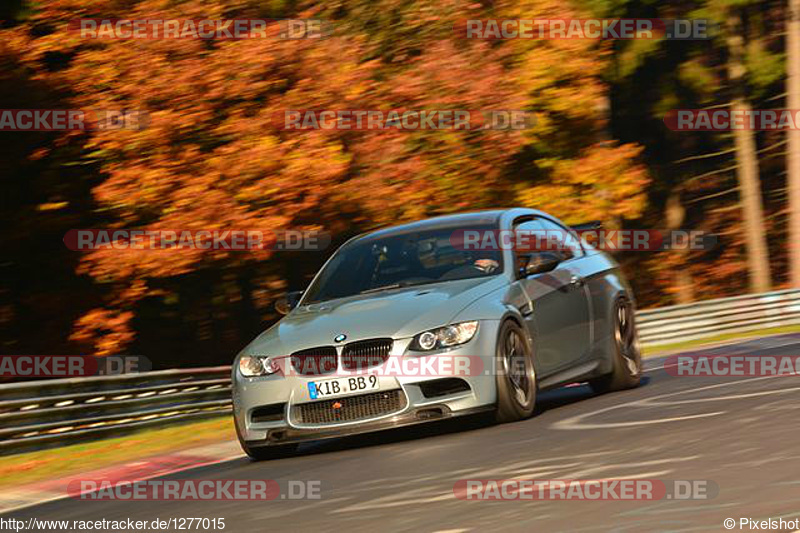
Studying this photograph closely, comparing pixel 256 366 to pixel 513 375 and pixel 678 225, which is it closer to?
pixel 513 375

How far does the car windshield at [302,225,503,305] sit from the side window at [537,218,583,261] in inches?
43.0

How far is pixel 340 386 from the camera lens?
987 centimetres

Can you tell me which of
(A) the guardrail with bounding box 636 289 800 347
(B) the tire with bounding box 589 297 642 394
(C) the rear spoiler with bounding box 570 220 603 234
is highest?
(C) the rear spoiler with bounding box 570 220 603 234

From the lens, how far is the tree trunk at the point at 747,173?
132ft

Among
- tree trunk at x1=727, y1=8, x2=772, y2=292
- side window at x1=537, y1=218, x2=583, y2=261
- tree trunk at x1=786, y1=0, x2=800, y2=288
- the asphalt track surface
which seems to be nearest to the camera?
the asphalt track surface

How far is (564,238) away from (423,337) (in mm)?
3068

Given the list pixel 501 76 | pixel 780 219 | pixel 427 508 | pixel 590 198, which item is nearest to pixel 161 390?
pixel 427 508

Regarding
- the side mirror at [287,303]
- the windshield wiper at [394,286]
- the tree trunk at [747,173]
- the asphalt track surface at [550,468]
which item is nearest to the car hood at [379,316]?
the windshield wiper at [394,286]

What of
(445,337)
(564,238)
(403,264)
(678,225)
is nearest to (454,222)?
(403,264)

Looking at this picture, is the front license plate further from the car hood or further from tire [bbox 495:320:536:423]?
tire [bbox 495:320:536:423]

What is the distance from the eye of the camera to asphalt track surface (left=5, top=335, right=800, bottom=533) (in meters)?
6.47

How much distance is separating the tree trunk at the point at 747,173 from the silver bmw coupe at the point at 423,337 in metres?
29.5

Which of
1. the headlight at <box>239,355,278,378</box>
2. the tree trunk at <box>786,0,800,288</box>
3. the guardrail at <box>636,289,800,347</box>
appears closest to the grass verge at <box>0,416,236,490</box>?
the headlight at <box>239,355,278,378</box>

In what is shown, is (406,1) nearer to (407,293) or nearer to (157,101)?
(157,101)
